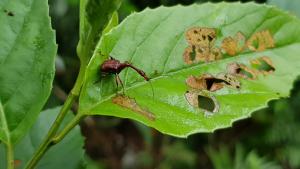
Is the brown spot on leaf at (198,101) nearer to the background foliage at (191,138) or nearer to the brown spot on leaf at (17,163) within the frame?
the brown spot on leaf at (17,163)

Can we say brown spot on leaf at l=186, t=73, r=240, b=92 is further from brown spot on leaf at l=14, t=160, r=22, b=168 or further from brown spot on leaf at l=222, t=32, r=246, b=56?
brown spot on leaf at l=14, t=160, r=22, b=168

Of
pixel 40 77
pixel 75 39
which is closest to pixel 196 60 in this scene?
pixel 40 77

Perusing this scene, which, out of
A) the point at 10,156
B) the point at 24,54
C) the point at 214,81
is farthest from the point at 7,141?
the point at 214,81

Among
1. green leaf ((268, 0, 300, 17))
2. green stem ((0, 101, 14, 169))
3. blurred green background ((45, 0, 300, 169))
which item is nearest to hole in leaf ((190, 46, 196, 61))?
green stem ((0, 101, 14, 169))

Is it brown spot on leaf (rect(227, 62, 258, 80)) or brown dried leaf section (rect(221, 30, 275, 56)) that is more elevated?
brown dried leaf section (rect(221, 30, 275, 56))

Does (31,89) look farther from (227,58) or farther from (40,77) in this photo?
(227,58)
